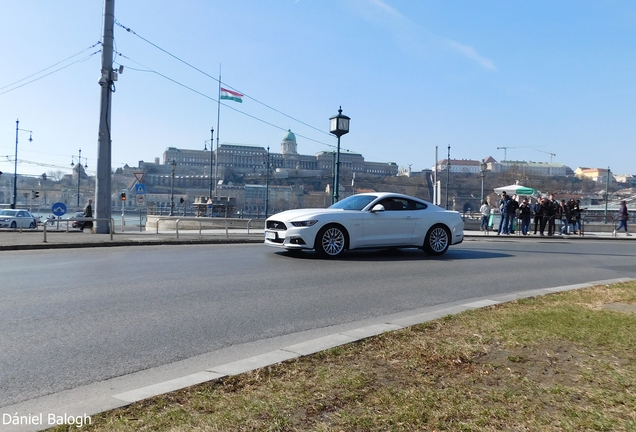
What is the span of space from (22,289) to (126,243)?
844 cm

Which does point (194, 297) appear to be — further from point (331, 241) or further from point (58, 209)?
point (58, 209)

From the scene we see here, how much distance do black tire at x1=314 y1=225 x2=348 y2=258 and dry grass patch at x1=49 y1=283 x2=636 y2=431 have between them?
7147mm

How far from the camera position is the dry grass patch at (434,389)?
123 inches

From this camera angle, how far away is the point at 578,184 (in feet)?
214

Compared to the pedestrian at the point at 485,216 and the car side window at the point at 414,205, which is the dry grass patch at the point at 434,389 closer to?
the car side window at the point at 414,205

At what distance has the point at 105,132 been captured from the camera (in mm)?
19969

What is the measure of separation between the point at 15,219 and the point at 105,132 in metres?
19.8

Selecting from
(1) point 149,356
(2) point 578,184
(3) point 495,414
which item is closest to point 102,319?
(1) point 149,356

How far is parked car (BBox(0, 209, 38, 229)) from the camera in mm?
35312

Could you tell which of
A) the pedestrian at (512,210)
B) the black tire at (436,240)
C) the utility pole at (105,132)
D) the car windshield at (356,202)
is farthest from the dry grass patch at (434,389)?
the pedestrian at (512,210)

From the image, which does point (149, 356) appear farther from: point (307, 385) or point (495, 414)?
point (495, 414)

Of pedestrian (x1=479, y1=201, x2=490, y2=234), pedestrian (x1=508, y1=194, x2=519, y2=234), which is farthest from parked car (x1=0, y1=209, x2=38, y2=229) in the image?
pedestrian (x1=508, y1=194, x2=519, y2=234)

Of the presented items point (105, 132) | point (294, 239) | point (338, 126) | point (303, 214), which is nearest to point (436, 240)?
point (303, 214)

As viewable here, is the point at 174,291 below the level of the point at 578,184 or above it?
below
